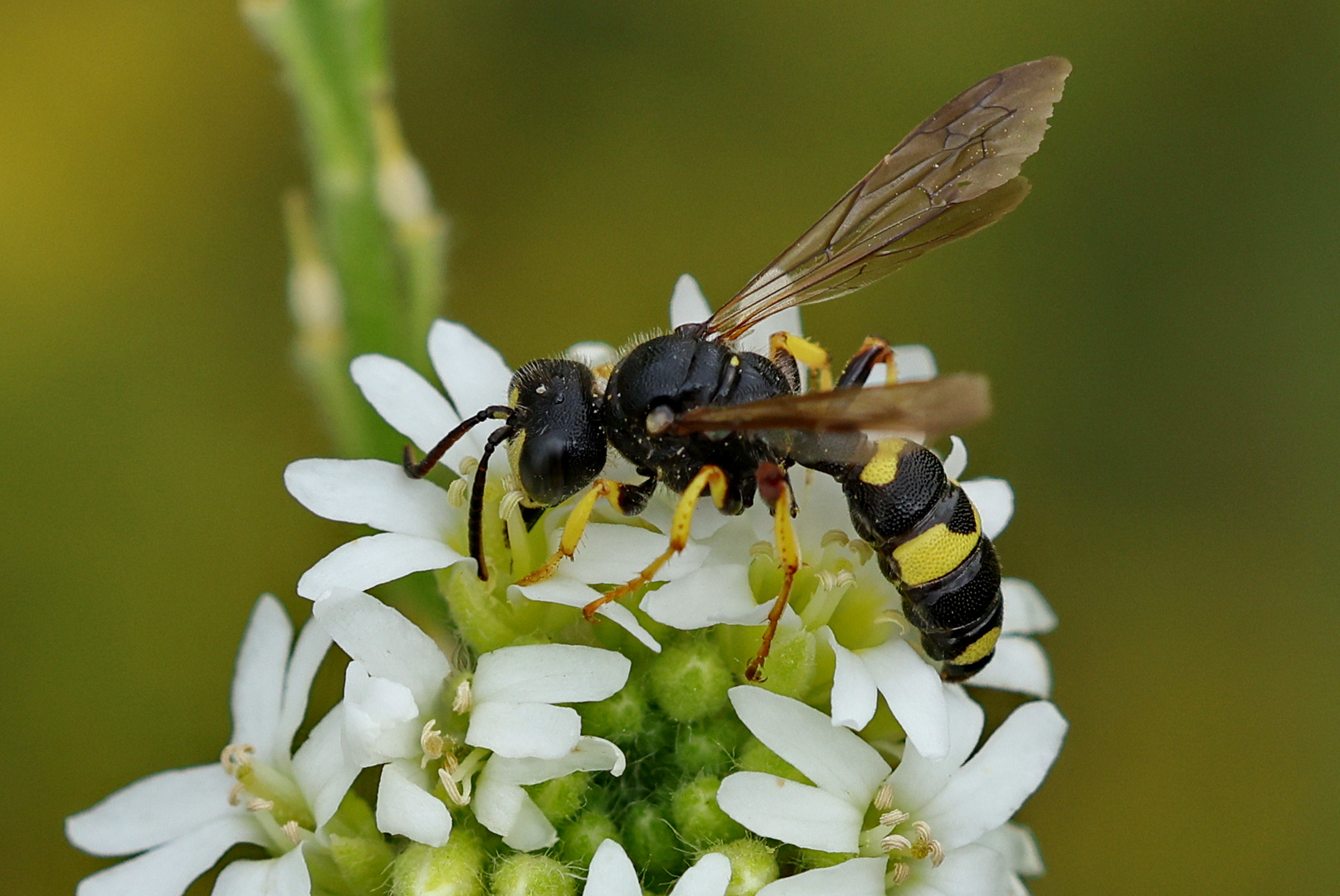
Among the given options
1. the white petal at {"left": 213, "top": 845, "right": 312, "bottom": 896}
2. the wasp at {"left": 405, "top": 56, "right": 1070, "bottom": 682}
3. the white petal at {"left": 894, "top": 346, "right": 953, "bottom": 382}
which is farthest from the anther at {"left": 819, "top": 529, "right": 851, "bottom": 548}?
the white petal at {"left": 213, "top": 845, "right": 312, "bottom": 896}

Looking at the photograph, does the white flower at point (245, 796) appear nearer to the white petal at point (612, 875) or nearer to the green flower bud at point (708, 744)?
the white petal at point (612, 875)

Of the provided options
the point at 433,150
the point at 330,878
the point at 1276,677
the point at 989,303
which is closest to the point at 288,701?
the point at 330,878

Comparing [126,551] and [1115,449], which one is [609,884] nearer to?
[126,551]

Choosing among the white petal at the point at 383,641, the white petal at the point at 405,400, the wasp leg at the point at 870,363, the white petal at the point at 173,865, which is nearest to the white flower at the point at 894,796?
the white petal at the point at 383,641

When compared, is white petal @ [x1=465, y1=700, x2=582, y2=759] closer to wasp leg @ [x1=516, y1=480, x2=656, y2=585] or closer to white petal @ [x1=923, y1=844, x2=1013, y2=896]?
wasp leg @ [x1=516, y1=480, x2=656, y2=585]

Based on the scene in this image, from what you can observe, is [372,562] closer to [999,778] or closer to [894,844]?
[894,844]
